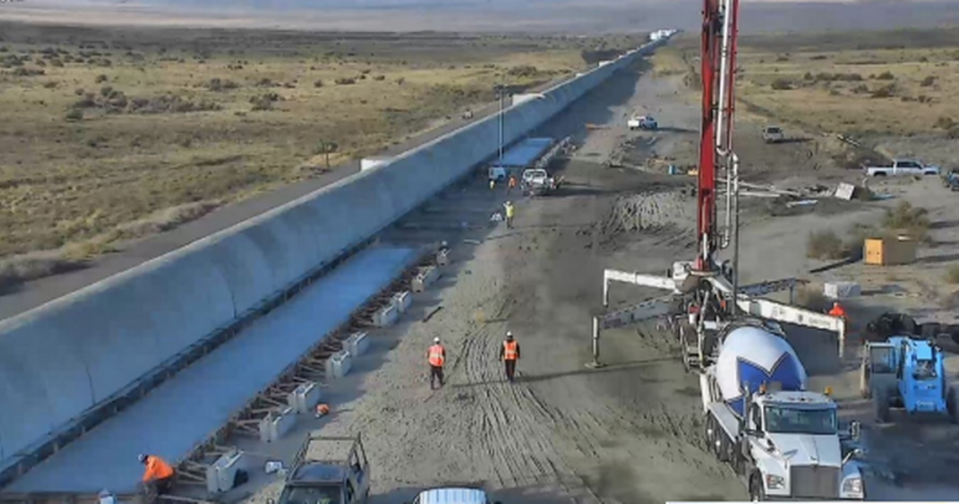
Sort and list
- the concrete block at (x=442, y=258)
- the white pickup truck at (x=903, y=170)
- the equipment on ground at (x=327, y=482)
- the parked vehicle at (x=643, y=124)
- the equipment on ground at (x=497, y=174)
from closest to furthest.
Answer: the equipment on ground at (x=327, y=482) → the concrete block at (x=442, y=258) → the white pickup truck at (x=903, y=170) → the equipment on ground at (x=497, y=174) → the parked vehicle at (x=643, y=124)

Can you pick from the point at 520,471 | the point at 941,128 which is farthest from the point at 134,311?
the point at 941,128

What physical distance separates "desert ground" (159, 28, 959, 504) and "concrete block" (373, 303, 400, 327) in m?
0.37

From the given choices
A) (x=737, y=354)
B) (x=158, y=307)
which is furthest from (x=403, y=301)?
(x=737, y=354)

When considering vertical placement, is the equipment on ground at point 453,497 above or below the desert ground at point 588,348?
above

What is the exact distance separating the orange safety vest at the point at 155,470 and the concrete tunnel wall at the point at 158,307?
8.74ft

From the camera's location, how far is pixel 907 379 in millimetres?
23031

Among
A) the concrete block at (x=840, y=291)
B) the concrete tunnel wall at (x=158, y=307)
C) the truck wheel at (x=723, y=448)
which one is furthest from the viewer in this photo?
the concrete block at (x=840, y=291)

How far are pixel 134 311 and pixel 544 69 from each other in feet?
391

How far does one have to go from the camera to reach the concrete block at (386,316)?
97.6 ft

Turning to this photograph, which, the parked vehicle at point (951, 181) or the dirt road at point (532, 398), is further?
the parked vehicle at point (951, 181)

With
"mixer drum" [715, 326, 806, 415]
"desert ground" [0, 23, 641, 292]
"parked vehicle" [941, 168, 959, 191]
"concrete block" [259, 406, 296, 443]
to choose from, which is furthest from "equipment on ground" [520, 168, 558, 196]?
"mixer drum" [715, 326, 806, 415]

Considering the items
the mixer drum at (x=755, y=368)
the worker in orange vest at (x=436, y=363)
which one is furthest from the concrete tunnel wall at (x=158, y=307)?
the mixer drum at (x=755, y=368)

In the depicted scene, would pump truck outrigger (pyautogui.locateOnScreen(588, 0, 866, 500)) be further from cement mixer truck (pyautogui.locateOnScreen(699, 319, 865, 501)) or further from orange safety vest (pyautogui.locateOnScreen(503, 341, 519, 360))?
orange safety vest (pyautogui.locateOnScreen(503, 341, 519, 360))

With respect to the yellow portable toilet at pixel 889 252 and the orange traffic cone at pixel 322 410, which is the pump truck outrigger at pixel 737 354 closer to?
the orange traffic cone at pixel 322 410
